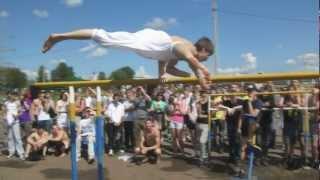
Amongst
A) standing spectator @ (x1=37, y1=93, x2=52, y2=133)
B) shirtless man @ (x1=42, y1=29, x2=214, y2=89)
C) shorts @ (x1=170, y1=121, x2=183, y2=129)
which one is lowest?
shorts @ (x1=170, y1=121, x2=183, y2=129)

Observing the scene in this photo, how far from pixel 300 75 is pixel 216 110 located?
4.99 meters

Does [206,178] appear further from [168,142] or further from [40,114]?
[40,114]

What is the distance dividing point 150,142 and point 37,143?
116 inches

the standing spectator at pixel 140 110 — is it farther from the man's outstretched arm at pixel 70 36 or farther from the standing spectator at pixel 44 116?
the man's outstretched arm at pixel 70 36

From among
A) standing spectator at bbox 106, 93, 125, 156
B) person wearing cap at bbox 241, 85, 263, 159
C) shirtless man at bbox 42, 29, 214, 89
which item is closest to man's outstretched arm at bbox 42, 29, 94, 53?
shirtless man at bbox 42, 29, 214, 89

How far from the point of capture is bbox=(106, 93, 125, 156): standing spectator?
499 inches

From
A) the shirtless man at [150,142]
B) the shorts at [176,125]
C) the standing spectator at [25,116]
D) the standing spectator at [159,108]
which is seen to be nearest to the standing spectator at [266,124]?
the shorts at [176,125]

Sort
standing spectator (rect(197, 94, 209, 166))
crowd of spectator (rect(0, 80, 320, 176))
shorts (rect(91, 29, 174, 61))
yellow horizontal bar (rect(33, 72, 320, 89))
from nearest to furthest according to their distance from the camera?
1. shorts (rect(91, 29, 174, 61))
2. yellow horizontal bar (rect(33, 72, 320, 89))
3. crowd of spectator (rect(0, 80, 320, 176))
4. standing spectator (rect(197, 94, 209, 166))

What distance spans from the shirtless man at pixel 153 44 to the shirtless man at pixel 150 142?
16.1ft

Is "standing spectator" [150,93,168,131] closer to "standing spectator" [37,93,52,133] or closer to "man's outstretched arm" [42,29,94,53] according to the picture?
"standing spectator" [37,93,52,133]

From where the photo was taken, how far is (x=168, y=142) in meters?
14.7

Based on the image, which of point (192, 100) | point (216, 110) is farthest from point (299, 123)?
point (192, 100)

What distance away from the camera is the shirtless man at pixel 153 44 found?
660 cm

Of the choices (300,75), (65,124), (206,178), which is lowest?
(206,178)
